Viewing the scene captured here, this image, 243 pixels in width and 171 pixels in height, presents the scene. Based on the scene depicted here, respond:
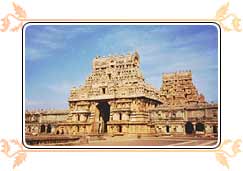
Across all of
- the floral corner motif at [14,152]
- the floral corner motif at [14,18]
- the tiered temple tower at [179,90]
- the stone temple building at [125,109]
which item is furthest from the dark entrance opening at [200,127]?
the floral corner motif at [14,18]

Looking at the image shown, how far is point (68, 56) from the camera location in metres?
2.73

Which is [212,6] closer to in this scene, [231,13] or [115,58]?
[231,13]

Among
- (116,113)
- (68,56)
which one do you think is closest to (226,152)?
(116,113)

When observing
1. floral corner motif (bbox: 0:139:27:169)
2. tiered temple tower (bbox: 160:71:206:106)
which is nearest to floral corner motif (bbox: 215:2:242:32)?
tiered temple tower (bbox: 160:71:206:106)

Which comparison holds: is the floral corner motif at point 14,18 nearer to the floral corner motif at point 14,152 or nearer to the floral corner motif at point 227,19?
the floral corner motif at point 14,152

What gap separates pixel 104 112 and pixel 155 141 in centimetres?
36

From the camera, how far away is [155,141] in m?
2.70

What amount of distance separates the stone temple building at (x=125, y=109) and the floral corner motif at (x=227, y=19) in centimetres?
40

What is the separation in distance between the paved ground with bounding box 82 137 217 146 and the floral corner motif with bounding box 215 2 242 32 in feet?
2.19

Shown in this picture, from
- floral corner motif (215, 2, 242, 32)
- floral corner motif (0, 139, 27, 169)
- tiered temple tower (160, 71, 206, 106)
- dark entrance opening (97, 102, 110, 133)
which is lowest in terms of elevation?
floral corner motif (0, 139, 27, 169)

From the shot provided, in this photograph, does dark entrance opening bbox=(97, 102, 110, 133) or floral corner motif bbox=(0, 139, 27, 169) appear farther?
dark entrance opening bbox=(97, 102, 110, 133)

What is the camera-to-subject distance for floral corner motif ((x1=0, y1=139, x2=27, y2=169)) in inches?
104

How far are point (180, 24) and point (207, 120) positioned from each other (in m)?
0.59

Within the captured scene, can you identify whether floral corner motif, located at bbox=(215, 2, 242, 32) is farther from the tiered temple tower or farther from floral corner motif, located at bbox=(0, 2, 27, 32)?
floral corner motif, located at bbox=(0, 2, 27, 32)
